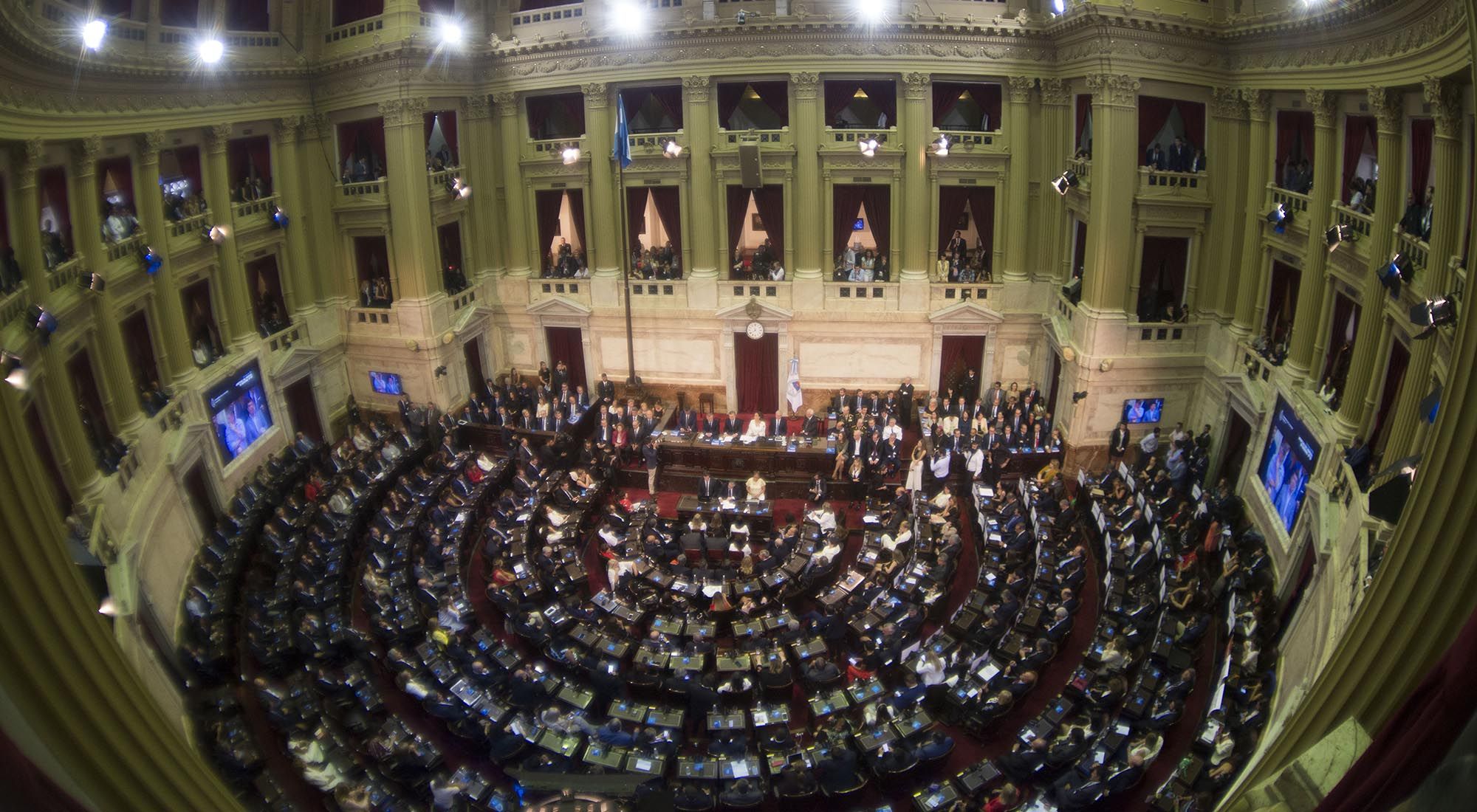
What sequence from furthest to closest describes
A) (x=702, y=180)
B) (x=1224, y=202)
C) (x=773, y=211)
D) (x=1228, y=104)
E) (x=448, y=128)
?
(x=448, y=128), (x=773, y=211), (x=702, y=180), (x=1224, y=202), (x=1228, y=104)

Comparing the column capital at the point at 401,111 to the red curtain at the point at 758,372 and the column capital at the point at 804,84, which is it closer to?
the column capital at the point at 804,84

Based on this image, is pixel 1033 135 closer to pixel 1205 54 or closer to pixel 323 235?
pixel 1205 54

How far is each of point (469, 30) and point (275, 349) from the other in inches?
424

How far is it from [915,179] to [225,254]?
723 inches

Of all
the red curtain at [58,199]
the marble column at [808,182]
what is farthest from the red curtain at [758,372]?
the red curtain at [58,199]

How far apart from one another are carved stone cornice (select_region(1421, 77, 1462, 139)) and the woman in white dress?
12.0 m

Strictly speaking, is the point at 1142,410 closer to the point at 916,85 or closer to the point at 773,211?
the point at 916,85

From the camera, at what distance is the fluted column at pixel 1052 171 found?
23172 millimetres

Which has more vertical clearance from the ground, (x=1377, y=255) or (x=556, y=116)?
(x=556, y=116)

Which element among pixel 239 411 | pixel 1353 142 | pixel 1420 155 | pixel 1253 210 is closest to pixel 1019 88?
pixel 1253 210

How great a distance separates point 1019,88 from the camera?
23.3 m

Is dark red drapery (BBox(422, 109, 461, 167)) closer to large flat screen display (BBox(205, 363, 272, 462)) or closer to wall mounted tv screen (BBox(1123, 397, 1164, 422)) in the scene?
large flat screen display (BBox(205, 363, 272, 462))

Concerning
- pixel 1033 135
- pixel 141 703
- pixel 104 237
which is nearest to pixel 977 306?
pixel 1033 135

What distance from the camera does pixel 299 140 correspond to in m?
23.7
